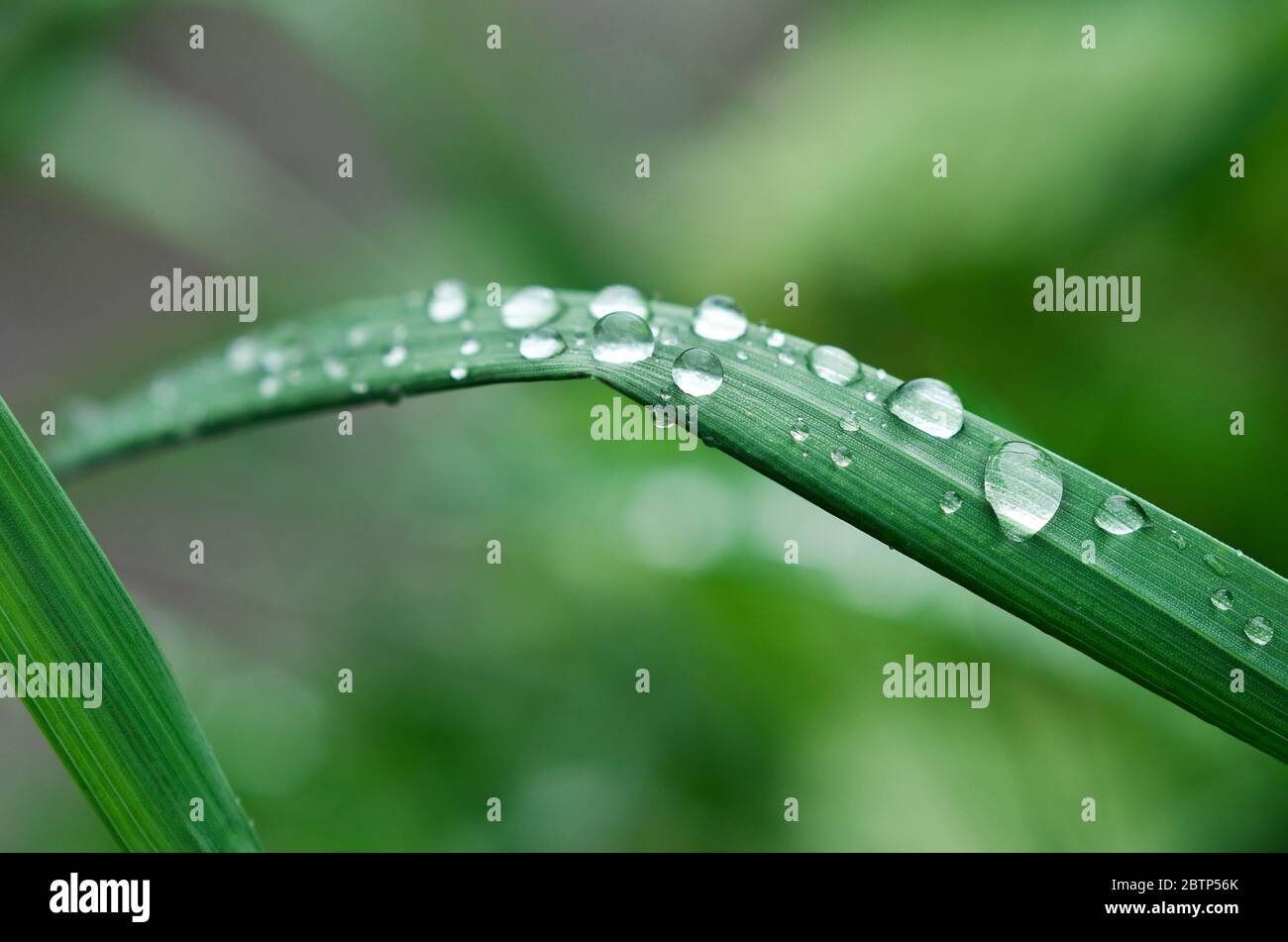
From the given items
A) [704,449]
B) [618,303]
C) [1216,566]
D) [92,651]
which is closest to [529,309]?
[618,303]

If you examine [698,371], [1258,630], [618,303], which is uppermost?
[618,303]

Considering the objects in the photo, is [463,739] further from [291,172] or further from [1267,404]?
[291,172]

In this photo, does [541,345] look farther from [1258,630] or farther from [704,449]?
[704,449]

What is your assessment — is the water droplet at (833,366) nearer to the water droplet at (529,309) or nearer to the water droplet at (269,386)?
the water droplet at (529,309)

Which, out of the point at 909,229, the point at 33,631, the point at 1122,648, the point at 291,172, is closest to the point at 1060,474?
the point at 1122,648

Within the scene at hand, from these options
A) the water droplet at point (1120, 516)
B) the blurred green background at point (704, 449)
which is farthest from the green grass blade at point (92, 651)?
the blurred green background at point (704, 449)

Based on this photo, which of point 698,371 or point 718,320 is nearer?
point 698,371
